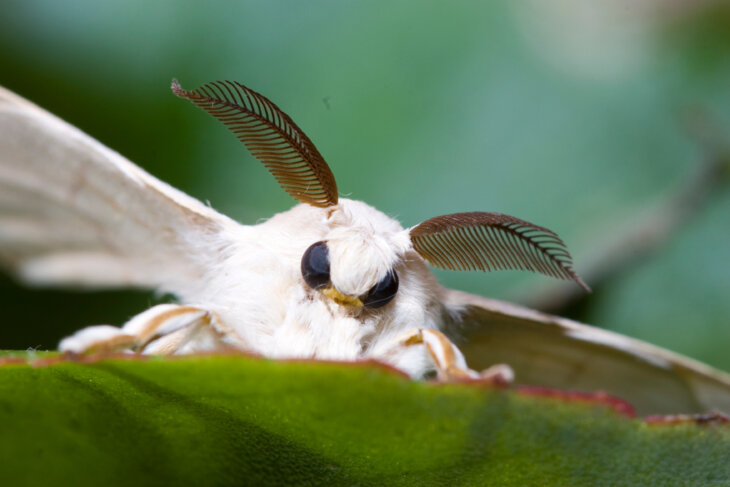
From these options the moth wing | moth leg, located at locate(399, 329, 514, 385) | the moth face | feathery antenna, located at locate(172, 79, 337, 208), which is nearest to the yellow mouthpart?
the moth face

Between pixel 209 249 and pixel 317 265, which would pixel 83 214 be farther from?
pixel 317 265

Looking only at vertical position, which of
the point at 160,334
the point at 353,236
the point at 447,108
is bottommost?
the point at 160,334

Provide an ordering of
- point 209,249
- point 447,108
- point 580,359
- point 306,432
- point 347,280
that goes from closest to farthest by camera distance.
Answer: point 306,432
point 347,280
point 209,249
point 580,359
point 447,108

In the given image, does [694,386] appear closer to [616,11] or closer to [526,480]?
[526,480]

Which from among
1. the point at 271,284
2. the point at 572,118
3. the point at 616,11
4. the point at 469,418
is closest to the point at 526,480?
the point at 469,418

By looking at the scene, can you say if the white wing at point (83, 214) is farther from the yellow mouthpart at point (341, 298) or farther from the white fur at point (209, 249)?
the yellow mouthpart at point (341, 298)

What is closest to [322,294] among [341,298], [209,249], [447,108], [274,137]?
[341,298]

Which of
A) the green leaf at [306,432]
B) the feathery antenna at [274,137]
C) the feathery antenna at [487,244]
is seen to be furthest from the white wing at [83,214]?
the green leaf at [306,432]
